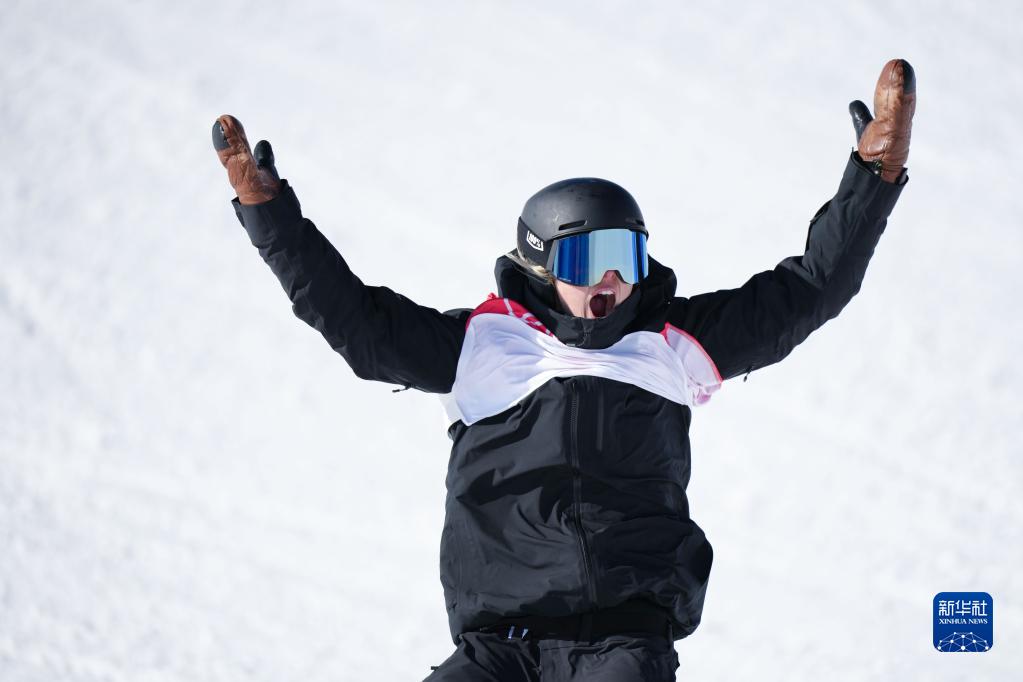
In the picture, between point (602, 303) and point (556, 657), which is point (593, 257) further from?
point (556, 657)

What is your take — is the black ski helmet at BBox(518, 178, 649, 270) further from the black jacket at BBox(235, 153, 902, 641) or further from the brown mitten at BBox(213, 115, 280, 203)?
the brown mitten at BBox(213, 115, 280, 203)

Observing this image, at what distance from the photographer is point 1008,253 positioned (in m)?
4.83

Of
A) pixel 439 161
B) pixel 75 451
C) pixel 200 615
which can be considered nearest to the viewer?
pixel 200 615

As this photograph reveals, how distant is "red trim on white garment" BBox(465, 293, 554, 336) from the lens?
9.11 feet

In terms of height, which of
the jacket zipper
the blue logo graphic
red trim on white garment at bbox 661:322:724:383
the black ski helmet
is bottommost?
the jacket zipper

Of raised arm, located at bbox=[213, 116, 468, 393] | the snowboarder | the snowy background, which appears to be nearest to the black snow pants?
the snowboarder

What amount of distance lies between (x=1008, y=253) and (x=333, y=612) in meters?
2.50

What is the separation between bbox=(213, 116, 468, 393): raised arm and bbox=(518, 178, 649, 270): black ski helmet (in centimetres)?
23

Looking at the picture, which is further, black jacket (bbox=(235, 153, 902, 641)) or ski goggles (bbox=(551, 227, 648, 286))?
ski goggles (bbox=(551, 227, 648, 286))

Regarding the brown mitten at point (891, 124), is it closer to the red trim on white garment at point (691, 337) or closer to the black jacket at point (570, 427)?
the black jacket at point (570, 427)

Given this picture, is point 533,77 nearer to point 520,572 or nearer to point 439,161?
point 439,161

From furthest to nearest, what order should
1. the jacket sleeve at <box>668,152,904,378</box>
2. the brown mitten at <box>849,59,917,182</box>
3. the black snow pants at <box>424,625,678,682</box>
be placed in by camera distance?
the jacket sleeve at <box>668,152,904,378</box> → the brown mitten at <box>849,59,917,182</box> → the black snow pants at <box>424,625,678,682</box>

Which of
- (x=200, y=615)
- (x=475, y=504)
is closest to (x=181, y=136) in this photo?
(x=200, y=615)

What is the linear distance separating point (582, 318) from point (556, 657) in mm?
612
